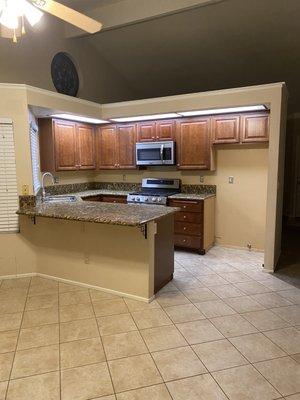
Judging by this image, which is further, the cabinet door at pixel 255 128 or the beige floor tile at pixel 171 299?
the cabinet door at pixel 255 128

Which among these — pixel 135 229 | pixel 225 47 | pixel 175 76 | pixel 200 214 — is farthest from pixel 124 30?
pixel 135 229

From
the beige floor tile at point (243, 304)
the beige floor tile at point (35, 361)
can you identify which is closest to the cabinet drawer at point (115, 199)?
the beige floor tile at point (243, 304)

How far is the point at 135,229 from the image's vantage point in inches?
125

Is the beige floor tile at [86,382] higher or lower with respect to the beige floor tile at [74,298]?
lower

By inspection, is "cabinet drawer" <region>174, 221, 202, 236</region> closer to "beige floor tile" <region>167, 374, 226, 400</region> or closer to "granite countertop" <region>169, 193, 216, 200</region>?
"granite countertop" <region>169, 193, 216, 200</region>

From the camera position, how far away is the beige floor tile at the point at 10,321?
2.70m

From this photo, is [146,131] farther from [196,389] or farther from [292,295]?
[196,389]

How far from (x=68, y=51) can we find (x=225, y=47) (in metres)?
2.72

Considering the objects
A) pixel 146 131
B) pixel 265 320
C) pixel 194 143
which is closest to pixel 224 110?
Result: pixel 194 143

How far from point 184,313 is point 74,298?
124cm

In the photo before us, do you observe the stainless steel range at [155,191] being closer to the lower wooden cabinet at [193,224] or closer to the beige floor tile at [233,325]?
the lower wooden cabinet at [193,224]

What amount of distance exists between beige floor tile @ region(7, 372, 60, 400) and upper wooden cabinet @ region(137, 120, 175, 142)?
3855 millimetres

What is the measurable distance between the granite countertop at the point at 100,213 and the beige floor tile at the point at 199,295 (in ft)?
3.13

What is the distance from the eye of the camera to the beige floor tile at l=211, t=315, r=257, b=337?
2.61m
